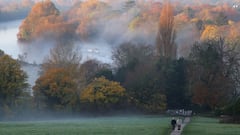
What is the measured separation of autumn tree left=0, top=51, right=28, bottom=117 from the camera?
59.9 metres

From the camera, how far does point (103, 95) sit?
207 ft

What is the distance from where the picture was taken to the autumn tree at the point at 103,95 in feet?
206

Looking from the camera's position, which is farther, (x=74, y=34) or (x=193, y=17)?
(x=193, y=17)

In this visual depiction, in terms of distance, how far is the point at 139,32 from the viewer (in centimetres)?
12044

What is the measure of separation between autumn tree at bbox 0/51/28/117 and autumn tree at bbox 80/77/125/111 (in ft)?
24.5

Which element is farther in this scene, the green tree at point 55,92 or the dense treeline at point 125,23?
the dense treeline at point 125,23

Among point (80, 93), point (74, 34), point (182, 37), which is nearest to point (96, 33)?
point (74, 34)

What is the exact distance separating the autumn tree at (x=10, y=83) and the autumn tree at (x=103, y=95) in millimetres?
7460

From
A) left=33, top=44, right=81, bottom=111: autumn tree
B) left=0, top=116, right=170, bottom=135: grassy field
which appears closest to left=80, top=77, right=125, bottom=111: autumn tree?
left=33, top=44, right=81, bottom=111: autumn tree

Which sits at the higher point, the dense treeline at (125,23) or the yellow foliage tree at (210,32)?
the dense treeline at (125,23)

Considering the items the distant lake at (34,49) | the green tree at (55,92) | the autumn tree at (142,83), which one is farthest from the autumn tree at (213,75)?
the distant lake at (34,49)

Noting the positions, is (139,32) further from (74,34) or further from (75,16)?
(75,16)

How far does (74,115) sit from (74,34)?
5998cm

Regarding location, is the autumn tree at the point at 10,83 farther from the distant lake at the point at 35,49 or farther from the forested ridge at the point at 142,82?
the distant lake at the point at 35,49
